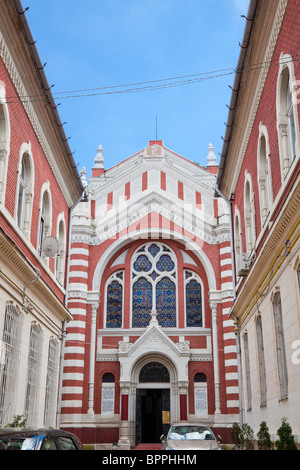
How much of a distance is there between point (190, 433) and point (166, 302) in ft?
41.0

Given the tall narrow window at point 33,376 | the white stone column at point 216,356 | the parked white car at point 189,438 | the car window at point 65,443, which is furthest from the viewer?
the white stone column at point 216,356

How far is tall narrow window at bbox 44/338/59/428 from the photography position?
17.3m

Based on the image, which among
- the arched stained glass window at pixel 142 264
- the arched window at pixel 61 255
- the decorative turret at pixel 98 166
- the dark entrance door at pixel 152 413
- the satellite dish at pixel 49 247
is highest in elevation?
the decorative turret at pixel 98 166

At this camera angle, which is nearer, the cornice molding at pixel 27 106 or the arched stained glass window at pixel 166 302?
the cornice molding at pixel 27 106

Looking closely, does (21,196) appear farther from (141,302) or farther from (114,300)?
(141,302)

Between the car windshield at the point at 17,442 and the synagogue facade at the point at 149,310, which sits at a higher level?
the synagogue facade at the point at 149,310

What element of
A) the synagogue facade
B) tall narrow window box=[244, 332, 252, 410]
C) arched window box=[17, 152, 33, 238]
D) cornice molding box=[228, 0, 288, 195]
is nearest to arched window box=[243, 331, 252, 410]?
tall narrow window box=[244, 332, 252, 410]

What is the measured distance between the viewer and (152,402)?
25656 mm

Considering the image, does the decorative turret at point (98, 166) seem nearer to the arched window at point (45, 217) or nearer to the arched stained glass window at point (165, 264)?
the arched stained glass window at point (165, 264)

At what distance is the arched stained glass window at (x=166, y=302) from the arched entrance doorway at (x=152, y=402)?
2.17 m

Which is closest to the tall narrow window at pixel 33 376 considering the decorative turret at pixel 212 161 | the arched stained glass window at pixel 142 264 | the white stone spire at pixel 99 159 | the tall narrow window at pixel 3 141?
the tall narrow window at pixel 3 141

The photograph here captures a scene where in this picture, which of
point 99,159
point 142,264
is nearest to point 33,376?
point 142,264

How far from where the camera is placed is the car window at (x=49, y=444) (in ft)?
20.6
